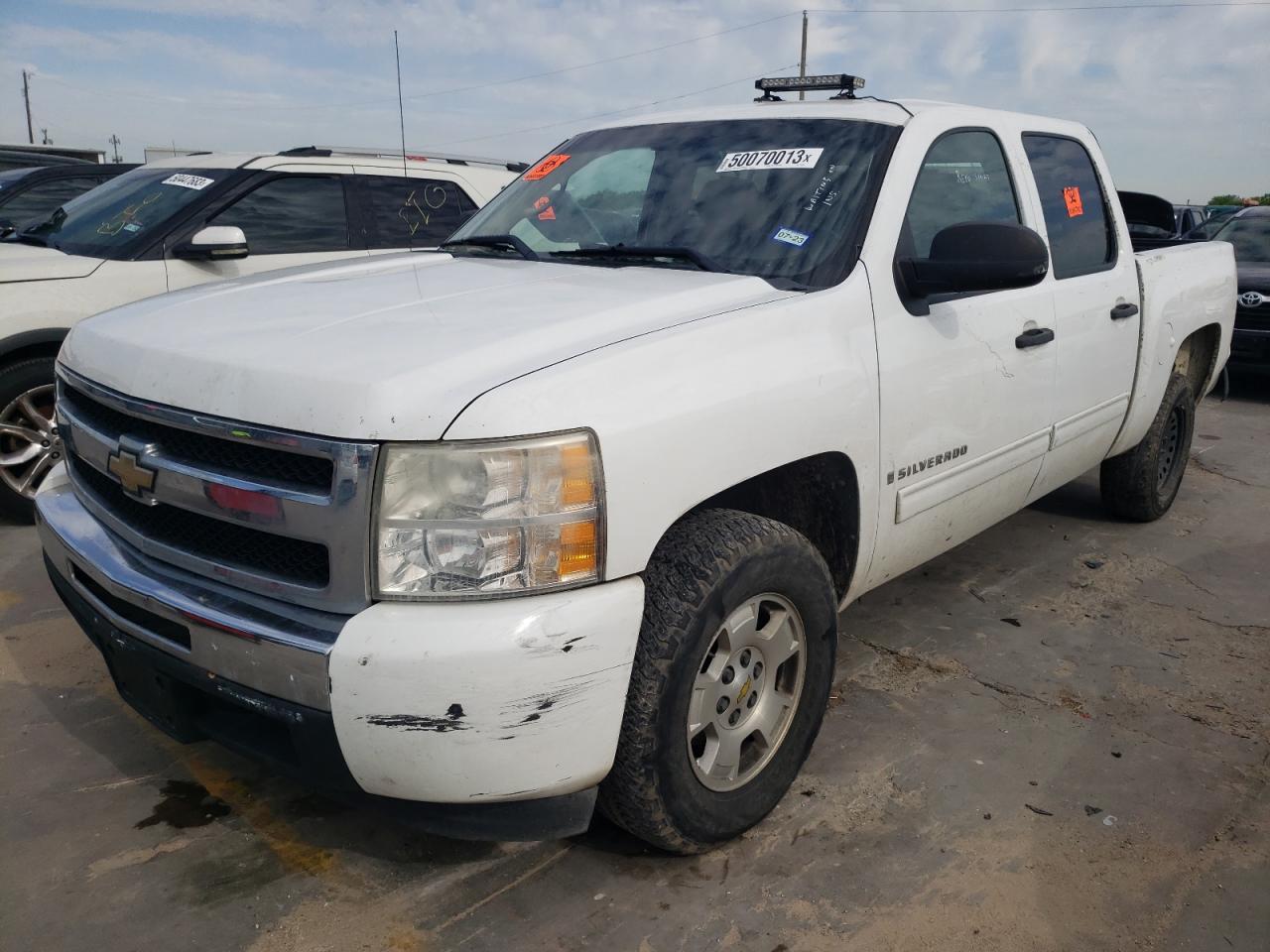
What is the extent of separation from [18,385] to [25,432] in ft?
0.75

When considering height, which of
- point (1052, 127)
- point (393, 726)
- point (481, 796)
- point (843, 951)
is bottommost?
point (843, 951)

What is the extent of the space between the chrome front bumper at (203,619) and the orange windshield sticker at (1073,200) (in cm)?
329

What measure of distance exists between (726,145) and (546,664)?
199cm

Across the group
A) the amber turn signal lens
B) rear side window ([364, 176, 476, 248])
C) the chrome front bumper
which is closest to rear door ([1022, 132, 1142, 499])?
the amber turn signal lens

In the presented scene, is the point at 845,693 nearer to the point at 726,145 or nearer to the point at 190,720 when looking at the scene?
the point at 726,145

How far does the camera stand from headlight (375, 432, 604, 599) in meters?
1.92

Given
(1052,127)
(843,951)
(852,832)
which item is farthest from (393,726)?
(1052,127)

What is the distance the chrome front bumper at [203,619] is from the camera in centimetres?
194

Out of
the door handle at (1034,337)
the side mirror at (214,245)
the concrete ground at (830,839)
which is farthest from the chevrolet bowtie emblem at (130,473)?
the side mirror at (214,245)

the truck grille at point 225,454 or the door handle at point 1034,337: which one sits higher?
the door handle at point 1034,337

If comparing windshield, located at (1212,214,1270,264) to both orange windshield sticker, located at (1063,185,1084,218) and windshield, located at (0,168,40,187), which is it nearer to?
orange windshield sticker, located at (1063,185,1084,218)

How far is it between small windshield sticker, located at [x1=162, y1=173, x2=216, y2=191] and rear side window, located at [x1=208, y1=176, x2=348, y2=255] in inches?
7.9

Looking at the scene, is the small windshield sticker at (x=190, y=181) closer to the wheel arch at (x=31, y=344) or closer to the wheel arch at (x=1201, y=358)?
the wheel arch at (x=31, y=344)

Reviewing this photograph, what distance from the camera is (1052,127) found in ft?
13.4
